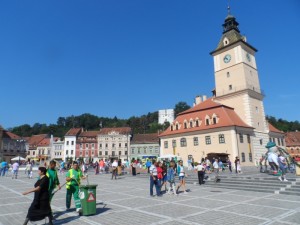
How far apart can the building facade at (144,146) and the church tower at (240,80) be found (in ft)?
105

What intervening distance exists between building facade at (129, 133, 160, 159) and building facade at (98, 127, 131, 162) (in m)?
3.59

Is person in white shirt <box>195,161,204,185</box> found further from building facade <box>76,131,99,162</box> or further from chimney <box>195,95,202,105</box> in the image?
building facade <box>76,131,99,162</box>

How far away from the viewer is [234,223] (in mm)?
7543

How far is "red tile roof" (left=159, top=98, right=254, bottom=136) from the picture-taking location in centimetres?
4041

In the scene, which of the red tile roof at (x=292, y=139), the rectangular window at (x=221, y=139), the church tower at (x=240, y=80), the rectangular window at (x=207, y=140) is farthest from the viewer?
the red tile roof at (x=292, y=139)

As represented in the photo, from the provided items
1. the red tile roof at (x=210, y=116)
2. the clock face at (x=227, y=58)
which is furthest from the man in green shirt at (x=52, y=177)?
the clock face at (x=227, y=58)

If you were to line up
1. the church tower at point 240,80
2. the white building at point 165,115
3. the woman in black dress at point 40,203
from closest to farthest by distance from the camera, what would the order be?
the woman in black dress at point 40,203
the church tower at point 240,80
the white building at point 165,115

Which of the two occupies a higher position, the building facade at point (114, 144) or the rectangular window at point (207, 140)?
the building facade at point (114, 144)

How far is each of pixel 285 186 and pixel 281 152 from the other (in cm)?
907

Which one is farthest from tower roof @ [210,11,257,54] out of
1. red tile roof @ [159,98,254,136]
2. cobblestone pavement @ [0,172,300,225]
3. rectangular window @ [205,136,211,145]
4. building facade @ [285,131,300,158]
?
building facade @ [285,131,300,158]

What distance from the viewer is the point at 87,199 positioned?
28.4 feet

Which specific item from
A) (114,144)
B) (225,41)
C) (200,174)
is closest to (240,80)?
(225,41)

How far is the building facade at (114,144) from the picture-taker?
80.8m

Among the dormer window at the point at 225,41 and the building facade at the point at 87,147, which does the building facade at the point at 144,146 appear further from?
the dormer window at the point at 225,41
